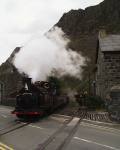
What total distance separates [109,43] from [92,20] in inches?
3779

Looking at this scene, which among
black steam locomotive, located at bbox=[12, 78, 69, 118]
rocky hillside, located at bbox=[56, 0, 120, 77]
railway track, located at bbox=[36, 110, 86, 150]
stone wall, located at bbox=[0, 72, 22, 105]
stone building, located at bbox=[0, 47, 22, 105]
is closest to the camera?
railway track, located at bbox=[36, 110, 86, 150]

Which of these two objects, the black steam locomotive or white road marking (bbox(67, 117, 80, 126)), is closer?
white road marking (bbox(67, 117, 80, 126))

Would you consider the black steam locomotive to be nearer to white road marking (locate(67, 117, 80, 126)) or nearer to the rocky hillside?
white road marking (locate(67, 117, 80, 126))

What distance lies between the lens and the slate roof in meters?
32.7

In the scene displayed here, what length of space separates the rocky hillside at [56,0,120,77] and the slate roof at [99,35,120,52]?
77863 mm

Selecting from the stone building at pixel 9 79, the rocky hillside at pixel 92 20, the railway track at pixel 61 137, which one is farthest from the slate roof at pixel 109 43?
the rocky hillside at pixel 92 20

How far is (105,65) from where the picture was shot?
1302 inches

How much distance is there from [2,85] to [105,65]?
39.8m

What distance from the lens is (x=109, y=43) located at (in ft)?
111

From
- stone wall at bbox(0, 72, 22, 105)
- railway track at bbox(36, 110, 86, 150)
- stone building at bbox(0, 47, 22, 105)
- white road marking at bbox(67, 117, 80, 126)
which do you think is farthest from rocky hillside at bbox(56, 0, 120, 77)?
railway track at bbox(36, 110, 86, 150)

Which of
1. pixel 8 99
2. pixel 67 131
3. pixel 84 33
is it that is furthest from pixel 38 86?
pixel 84 33

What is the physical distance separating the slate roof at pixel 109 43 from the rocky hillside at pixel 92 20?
77.9 metres

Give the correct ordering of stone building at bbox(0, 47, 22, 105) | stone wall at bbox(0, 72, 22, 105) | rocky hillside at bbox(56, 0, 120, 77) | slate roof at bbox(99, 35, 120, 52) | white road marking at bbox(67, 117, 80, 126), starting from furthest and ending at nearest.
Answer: rocky hillside at bbox(56, 0, 120, 77), stone wall at bbox(0, 72, 22, 105), stone building at bbox(0, 47, 22, 105), slate roof at bbox(99, 35, 120, 52), white road marking at bbox(67, 117, 80, 126)

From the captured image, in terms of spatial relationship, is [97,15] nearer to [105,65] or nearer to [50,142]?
[105,65]
